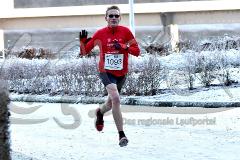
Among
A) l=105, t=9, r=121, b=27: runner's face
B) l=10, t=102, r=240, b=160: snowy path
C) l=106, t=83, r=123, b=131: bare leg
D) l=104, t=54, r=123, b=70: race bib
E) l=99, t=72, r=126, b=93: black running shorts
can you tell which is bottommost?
l=10, t=102, r=240, b=160: snowy path

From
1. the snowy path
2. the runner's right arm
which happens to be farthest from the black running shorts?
the snowy path

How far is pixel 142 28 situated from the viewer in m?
50.0

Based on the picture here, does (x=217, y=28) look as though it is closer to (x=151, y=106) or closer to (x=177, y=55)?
(x=177, y=55)

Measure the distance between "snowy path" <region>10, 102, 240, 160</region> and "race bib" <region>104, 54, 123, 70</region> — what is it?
1.11 metres

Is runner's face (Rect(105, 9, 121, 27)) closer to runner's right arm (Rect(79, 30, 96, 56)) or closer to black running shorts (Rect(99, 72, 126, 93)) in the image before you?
runner's right arm (Rect(79, 30, 96, 56))

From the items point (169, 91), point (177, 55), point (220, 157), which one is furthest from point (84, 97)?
point (220, 157)

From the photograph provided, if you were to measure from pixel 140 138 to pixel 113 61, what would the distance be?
1.76 m

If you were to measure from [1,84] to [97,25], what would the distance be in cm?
4506

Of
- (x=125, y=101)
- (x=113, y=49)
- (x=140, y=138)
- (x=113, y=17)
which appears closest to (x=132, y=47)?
(x=113, y=49)

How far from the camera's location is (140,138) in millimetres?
9109

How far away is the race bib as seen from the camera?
7837 mm

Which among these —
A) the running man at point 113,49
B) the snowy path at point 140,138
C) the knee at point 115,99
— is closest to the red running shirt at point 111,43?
the running man at point 113,49

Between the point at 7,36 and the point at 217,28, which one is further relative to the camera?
the point at 7,36

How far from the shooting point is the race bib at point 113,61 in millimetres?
7837
